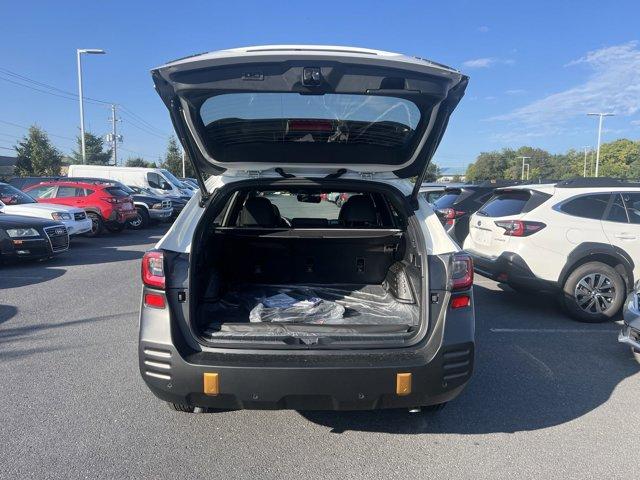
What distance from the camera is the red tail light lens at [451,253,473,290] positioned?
9.07 feet

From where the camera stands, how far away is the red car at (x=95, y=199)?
45.5 ft

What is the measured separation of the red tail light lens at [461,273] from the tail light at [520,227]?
10.4 feet

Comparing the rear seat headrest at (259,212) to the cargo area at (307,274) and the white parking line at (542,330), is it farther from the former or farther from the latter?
the white parking line at (542,330)

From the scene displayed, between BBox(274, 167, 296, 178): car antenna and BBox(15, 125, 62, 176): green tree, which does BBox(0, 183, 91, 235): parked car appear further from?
BBox(15, 125, 62, 176): green tree

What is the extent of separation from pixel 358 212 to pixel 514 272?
2400 mm

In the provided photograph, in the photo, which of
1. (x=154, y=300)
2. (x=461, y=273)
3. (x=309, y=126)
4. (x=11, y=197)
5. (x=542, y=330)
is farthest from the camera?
(x=11, y=197)

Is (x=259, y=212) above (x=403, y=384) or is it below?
above

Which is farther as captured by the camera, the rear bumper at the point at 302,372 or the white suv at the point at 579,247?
the white suv at the point at 579,247

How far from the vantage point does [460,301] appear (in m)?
2.77

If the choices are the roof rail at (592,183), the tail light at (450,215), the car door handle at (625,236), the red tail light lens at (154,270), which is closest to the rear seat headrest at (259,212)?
the red tail light lens at (154,270)

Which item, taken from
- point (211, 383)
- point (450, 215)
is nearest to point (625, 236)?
point (450, 215)

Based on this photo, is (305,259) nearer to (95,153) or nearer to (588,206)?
(588,206)

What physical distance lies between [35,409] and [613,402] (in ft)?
13.9

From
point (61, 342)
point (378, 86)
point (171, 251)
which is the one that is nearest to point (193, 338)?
point (171, 251)
